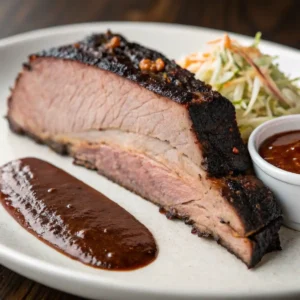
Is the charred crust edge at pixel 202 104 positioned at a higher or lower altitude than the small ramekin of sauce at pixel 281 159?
higher

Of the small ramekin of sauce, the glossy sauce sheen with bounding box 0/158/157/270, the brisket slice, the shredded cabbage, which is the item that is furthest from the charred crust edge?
the glossy sauce sheen with bounding box 0/158/157/270

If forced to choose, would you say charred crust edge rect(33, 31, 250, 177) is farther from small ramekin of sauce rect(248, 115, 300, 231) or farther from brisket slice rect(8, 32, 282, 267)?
small ramekin of sauce rect(248, 115, 300, 231)

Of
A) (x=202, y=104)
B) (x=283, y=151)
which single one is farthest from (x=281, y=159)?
(x=202, y=104)

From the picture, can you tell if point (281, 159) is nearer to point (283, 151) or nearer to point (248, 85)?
point (283, 151)

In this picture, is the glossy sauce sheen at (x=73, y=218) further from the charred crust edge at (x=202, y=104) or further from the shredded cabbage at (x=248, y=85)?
the shredded cabbage at (x=248, y=85)

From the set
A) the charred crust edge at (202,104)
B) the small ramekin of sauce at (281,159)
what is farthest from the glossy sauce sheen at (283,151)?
the charred crust edge at (202,104)

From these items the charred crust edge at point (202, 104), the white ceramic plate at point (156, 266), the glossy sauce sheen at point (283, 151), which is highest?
the charred crust edge at point (202, 104)

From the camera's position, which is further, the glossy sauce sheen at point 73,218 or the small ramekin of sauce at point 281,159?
the small ramekin of sauce at point 281,159
